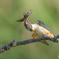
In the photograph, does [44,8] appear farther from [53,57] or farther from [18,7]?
[53,57]

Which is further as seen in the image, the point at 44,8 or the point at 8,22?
the point at 44,8

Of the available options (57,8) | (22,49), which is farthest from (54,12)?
(22,49)

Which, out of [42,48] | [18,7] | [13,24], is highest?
[18,7]

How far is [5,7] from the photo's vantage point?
1.80 meters

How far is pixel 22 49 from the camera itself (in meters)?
1.83

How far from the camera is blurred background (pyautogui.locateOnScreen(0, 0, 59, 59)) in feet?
5.58

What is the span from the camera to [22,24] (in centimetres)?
173

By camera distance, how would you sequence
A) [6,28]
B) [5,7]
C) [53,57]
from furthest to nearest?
[53,57], [5,7], [6,28]

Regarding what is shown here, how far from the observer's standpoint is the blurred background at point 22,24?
1.70m

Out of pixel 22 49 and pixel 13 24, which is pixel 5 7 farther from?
pixel 22 49

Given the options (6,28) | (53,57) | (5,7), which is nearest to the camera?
(6,28)

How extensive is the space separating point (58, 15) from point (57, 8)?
0.26 ft

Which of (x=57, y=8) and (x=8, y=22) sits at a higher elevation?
(x=8, y=22)

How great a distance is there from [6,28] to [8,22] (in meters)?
0.07
